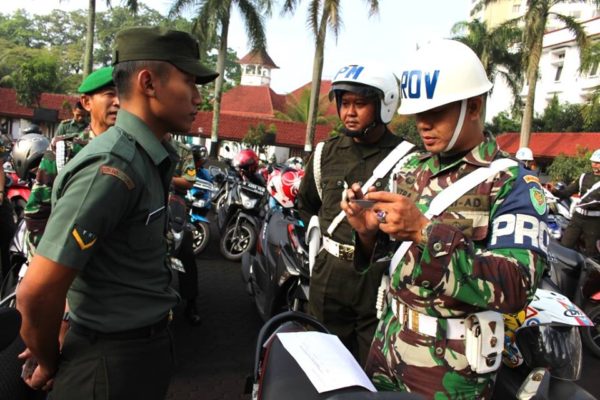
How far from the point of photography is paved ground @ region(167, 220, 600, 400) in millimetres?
3520

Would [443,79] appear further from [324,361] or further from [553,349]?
[553,349]

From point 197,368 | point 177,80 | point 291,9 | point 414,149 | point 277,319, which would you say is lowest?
point 197,368

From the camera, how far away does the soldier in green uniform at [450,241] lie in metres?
1.38

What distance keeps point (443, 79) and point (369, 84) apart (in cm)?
107

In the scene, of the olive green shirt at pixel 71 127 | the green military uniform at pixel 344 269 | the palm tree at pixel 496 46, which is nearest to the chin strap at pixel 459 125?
the green military uniform at pixel 344 269

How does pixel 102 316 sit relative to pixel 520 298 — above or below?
below

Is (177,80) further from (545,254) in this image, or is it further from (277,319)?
(545,254)

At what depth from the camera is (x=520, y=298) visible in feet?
4.66

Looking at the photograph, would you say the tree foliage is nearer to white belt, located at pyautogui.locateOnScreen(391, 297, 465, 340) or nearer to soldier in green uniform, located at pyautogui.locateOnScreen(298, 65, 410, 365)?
soldier in green uniform, located at pyautogui.locateOnScreen(298, 65, 410, 365)

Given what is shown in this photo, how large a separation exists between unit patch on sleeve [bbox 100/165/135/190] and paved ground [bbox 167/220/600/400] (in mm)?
Result: 2277

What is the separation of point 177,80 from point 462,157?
3.21 ft

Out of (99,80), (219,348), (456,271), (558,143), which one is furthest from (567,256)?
(558,143)

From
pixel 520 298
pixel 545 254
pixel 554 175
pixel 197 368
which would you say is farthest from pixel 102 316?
pixel 554 175

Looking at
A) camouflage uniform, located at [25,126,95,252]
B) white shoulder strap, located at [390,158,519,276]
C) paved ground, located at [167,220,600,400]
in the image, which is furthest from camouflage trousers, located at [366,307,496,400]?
paved ground, located at [167,220,600,400]
